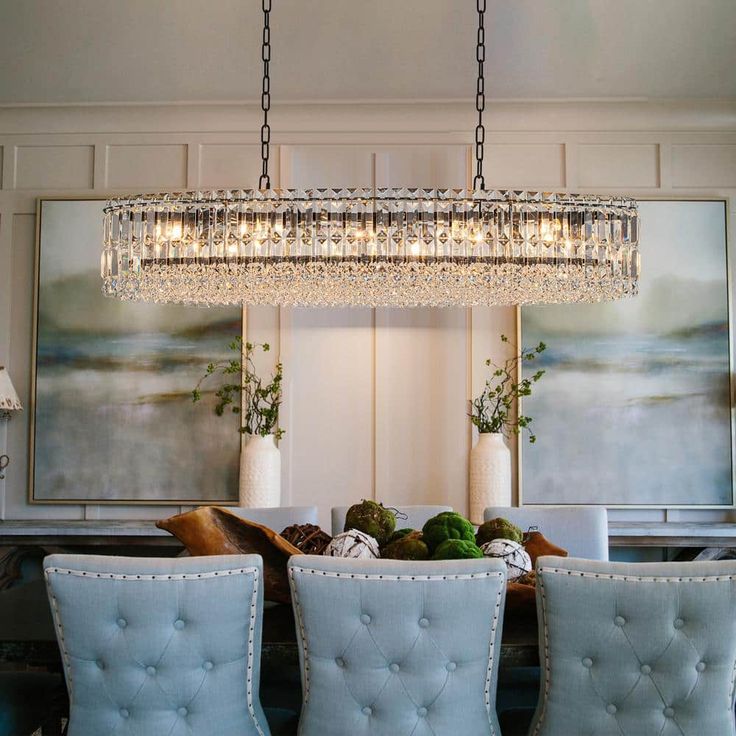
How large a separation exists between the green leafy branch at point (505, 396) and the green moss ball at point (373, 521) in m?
1.85

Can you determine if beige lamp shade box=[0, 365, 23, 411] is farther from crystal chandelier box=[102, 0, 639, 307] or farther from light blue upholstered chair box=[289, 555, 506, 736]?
light blue upholstered chair box=[289, 555, 506, 736]

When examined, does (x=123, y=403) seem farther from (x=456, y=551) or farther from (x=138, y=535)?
(x=456, y=551)

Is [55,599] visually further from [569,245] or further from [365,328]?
[365,328]

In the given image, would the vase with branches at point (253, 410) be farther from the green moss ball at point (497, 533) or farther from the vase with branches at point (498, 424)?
the green moss ball at point (497, 533)

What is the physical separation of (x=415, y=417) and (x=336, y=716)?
2.56m

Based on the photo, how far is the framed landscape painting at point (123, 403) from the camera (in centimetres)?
421

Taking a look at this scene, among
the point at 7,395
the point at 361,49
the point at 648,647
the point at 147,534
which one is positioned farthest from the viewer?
the point at 7,395

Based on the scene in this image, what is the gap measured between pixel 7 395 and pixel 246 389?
44.1 inches

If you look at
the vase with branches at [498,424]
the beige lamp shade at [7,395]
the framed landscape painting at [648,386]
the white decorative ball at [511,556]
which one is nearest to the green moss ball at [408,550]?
the white decorative ball at [511,556]

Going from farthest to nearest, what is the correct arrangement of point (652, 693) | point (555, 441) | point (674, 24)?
point (555, 441) → point (674, 24) → point (652, 693)

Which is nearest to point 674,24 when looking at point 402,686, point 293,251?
point 293,251

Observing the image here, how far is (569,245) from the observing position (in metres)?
2.70

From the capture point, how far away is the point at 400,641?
172 cm

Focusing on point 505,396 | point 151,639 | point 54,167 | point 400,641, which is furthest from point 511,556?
point 54,167
